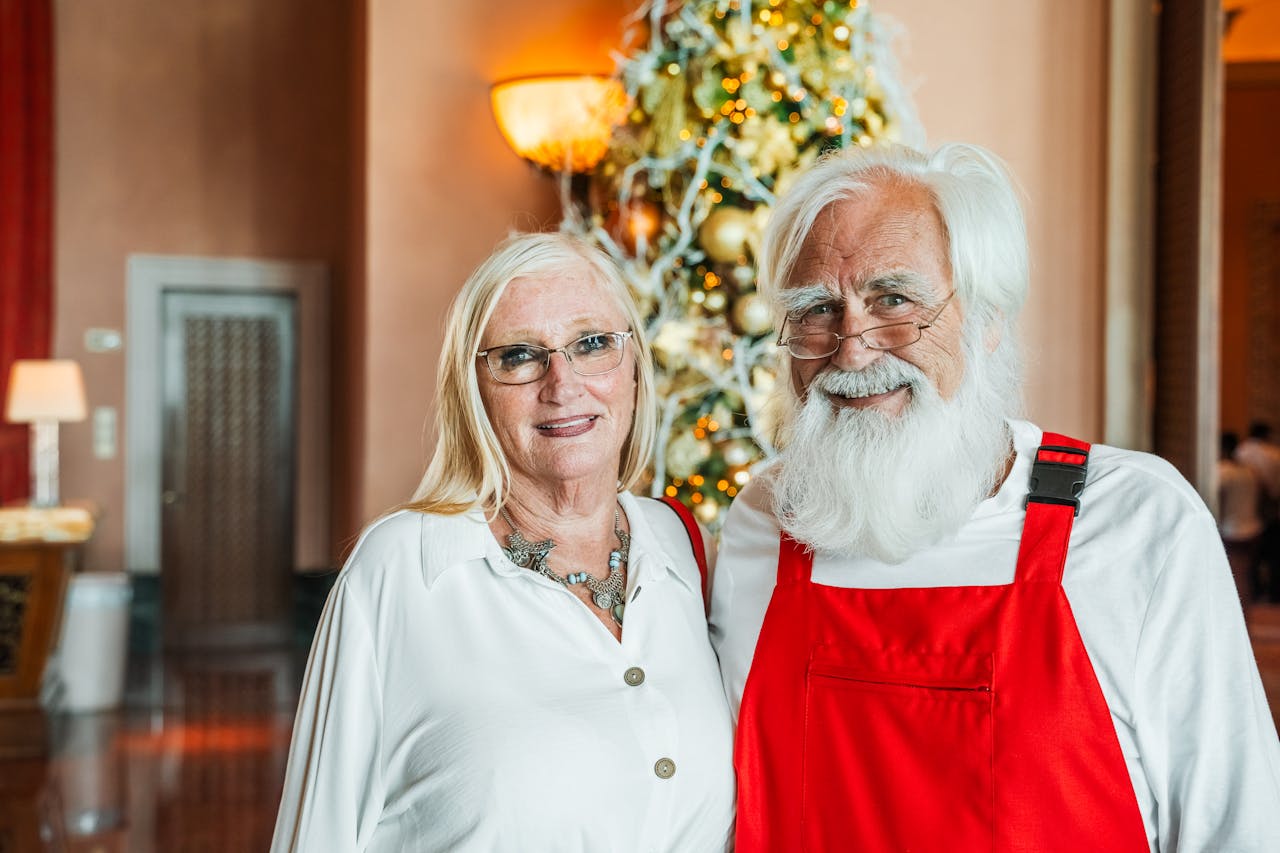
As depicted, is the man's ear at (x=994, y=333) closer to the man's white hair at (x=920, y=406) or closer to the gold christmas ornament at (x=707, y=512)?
the man's white hair at (x=920, y=406)

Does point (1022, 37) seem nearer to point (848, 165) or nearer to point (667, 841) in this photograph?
point (848, 165)

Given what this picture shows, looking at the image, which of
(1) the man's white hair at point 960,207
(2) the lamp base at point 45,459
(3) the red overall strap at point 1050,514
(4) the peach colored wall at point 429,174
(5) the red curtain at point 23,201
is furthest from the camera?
(5) the red curtain at point 23,201

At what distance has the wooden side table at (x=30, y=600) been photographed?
5.79m

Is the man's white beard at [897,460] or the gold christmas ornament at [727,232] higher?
the gold christmas ornament at [727,232]

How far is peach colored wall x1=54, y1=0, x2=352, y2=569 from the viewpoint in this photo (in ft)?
25.8

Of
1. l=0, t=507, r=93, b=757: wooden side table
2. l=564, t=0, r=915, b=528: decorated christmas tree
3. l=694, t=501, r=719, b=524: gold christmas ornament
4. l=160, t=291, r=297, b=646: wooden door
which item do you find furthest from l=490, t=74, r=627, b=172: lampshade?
l=160, t=291, r=297, b=646: wooden door

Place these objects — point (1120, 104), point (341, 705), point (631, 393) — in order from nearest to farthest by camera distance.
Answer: point (341, 705)
point (631, 393)
point (1120, 104)

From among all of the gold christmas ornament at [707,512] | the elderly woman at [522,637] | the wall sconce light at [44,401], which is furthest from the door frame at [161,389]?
the elderly woman at [522,637]

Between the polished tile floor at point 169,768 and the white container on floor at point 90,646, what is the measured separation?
11cm

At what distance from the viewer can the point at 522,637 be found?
168 cm

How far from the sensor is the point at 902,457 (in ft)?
5.57

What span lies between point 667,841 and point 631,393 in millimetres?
650

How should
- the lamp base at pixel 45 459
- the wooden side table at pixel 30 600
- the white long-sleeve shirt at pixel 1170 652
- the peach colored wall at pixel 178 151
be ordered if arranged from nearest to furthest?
the white long-sleeve shirt at pixel 1170 652, the wooden side table at pixel 30 600, the lamp base at pixel 45 459, the peach colored wall at pixel 178 151

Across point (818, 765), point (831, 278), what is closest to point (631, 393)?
point (831, 278)
